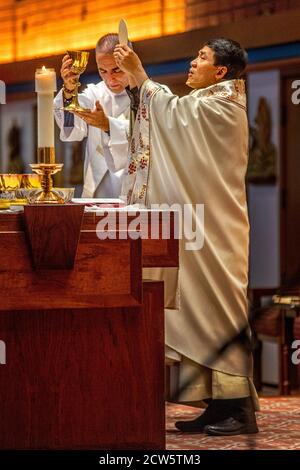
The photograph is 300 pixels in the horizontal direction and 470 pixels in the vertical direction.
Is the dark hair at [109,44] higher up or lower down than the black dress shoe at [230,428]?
higher up

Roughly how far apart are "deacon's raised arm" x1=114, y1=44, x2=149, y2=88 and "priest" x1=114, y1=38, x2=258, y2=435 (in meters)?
0.03

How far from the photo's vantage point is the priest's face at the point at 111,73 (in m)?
4.89

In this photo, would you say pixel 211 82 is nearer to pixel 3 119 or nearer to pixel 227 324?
pixel 227 324

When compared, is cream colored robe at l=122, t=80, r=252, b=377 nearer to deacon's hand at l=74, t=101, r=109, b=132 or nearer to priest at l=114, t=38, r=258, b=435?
priest at l=114, t=38, r=258, b=435

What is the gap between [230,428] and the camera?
4.13 m

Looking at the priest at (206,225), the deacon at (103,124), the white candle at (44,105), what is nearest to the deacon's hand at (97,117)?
the deacon at (103,124)

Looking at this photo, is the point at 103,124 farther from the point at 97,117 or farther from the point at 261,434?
the point at 261,434

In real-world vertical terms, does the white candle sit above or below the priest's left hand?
below

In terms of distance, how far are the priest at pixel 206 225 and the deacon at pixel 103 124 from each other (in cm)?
40

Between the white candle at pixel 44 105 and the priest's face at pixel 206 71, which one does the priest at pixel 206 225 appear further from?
the white candle at pixel 44 105

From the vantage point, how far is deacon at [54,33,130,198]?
4.60m

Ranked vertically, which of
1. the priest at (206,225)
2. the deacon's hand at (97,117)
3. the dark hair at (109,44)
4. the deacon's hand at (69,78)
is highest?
the dark hair at (109,44)

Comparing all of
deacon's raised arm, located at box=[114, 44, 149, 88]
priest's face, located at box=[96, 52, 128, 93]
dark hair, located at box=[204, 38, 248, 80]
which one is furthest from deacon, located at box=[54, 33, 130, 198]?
dark hair, located at box=[204, 38, 248, 80]
